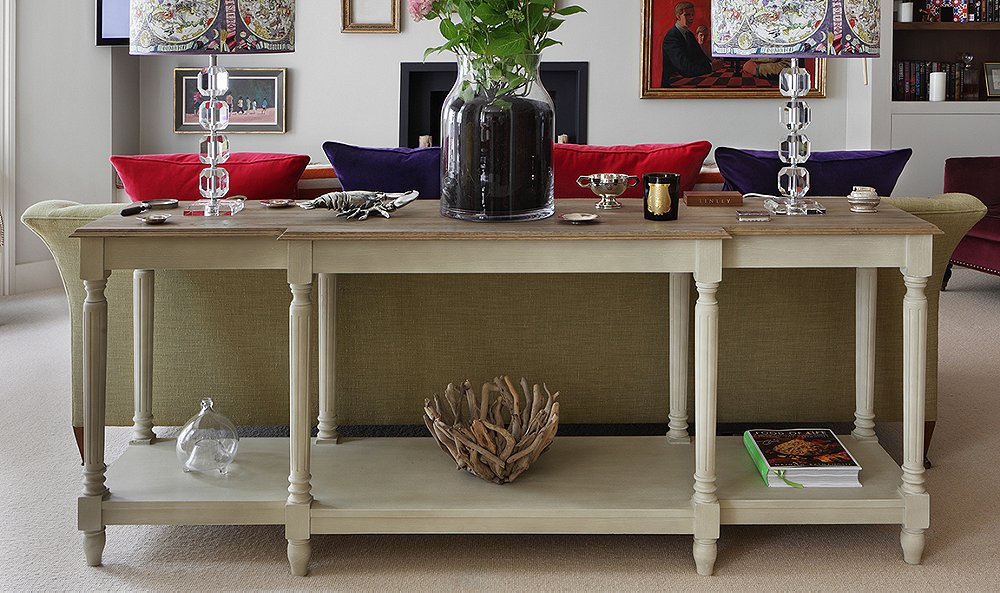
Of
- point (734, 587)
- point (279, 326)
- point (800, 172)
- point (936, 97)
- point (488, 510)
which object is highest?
point (936, 97)

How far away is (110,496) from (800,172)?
66.4 inches

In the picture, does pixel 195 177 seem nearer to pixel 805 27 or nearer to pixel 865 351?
pixel 805 27

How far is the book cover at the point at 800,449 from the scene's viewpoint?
7.88 feet

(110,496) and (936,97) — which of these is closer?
(110,496)

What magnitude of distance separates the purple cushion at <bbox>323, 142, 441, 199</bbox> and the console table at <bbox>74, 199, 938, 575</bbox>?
0.46 metres

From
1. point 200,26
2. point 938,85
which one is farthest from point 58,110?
point 938,85

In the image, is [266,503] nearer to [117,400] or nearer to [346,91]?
[117,400]

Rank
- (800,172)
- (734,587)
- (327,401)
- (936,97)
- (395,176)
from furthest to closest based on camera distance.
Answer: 1. (936,97)
2. (395,176)
3. (327,401)
4. (800,172)
5. (734,587)

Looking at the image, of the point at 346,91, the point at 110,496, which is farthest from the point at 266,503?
the point at 346,91

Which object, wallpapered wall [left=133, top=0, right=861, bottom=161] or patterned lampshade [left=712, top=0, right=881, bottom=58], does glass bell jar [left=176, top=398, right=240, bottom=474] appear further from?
wallpapered wall [left=133, top=0, right=861, bottom=161]

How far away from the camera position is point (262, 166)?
9.80ft

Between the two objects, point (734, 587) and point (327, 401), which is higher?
point (327, 401)

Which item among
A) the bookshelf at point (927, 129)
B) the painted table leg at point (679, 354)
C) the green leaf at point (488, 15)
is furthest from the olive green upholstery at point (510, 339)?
the bookshelf at point (927, 129)

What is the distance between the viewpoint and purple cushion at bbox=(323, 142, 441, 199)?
2926 millimetres
